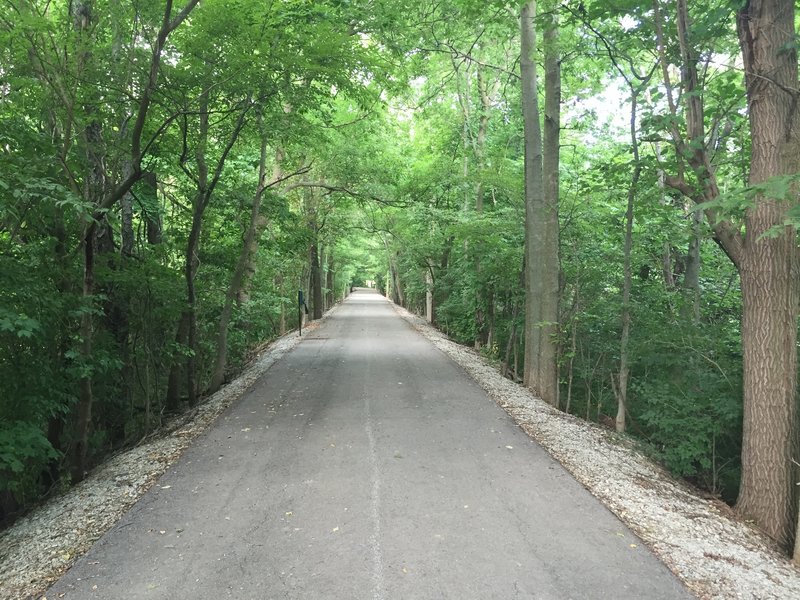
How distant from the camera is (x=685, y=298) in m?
8.10

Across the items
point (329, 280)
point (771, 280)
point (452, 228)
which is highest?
point (452, 228)

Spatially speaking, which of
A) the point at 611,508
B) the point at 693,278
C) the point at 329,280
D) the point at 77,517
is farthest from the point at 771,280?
the point at 329,280

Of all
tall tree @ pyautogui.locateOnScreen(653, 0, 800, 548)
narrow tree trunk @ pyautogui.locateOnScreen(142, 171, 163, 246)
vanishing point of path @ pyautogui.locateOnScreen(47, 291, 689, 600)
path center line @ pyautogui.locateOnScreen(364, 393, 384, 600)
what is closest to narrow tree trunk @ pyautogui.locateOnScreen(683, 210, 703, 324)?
tall tree @ pyautogui.locateOnScreen(653, 0, 800, 548)

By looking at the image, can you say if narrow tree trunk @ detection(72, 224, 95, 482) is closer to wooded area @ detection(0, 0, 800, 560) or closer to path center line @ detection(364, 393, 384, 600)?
wooded area @ detection(0, 0, 800, 560)

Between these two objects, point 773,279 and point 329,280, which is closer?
point 773,279

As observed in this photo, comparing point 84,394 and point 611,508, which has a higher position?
point 84,394

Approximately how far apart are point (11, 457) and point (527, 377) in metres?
8.56

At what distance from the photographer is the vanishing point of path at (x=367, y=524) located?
129 inches

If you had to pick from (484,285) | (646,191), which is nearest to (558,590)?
(646,191)

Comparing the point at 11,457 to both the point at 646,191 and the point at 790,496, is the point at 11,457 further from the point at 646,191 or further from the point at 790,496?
the point at 646,191

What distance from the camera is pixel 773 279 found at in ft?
15.3

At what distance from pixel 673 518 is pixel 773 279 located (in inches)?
99.1

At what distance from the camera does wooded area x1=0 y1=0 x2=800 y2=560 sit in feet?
15.5

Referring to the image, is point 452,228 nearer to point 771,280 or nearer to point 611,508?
point 771,280
